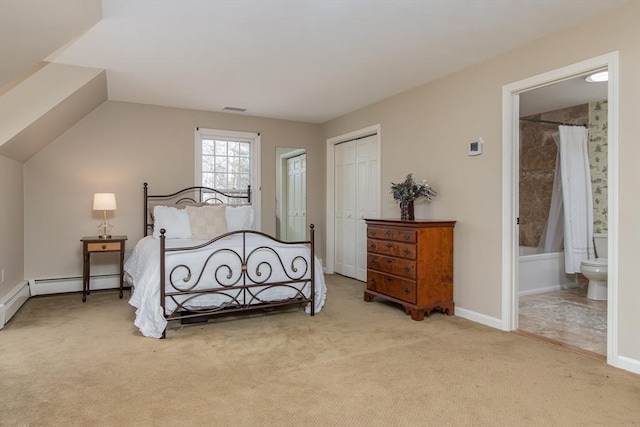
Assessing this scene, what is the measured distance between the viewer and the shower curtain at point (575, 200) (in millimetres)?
4957

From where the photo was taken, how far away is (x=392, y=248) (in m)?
4.07

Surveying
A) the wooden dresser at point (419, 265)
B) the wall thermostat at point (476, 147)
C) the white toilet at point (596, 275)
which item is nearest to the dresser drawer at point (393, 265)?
the wooden dresser at point (419, 265)

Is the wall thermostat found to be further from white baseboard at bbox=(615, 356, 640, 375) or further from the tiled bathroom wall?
the tiled bathroom wall

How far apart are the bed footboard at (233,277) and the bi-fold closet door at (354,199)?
1776mm

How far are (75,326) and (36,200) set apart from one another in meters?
2.04

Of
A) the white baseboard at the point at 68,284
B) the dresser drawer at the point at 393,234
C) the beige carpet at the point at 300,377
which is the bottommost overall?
the beige carpet at the point at 300,377

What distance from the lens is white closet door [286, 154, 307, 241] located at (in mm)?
6602

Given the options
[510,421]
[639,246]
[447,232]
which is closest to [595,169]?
[447,232]

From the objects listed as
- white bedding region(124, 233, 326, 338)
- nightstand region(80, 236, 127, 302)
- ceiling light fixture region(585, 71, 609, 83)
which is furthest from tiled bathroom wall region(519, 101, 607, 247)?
nightstand region(80, 236, 127, 302)

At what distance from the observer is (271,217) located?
6027 millimetres

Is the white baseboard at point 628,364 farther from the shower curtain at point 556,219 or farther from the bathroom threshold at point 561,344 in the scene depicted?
the shower curtain at point 556,219

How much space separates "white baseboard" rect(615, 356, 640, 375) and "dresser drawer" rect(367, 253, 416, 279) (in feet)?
5.31

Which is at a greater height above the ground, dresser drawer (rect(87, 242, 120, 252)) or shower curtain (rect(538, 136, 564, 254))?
shower curtain (rect(538, 136, 564, 254))

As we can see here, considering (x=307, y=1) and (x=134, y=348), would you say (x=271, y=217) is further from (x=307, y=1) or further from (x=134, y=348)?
(x=307, y=1)
